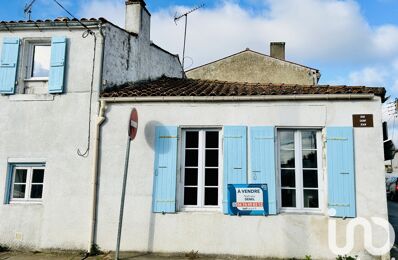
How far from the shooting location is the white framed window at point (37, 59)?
354 inches

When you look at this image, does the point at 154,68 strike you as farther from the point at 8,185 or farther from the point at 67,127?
the point at 8,185

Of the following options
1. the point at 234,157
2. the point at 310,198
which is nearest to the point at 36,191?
the point at 234,157

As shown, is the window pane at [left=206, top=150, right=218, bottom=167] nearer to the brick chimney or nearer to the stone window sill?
the stone window sill

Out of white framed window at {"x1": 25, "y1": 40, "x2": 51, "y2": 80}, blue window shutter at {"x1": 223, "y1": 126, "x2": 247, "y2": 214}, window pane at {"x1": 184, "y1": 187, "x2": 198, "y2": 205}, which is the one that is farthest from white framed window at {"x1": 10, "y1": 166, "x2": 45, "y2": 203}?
blue window shutter at {"x1": 223, "y1": 126, "x2": 247, "y2": 214}

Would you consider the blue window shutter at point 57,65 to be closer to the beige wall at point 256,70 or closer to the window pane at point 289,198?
the window pane at point 289,198

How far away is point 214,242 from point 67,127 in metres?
4.30

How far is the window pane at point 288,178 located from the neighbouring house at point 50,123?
14.1ft

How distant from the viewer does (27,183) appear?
8398 mm

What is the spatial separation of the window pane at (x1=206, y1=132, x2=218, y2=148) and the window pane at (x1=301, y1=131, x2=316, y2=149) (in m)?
1.92

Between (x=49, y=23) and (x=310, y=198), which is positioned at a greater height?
(x=49, y=23)

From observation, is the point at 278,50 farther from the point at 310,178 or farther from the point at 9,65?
the point at 9,65

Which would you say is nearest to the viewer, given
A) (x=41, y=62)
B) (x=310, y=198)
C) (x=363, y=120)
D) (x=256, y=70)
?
(x=363, y=120)

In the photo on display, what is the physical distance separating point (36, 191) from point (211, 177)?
417 cm

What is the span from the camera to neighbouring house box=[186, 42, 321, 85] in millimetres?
18562
